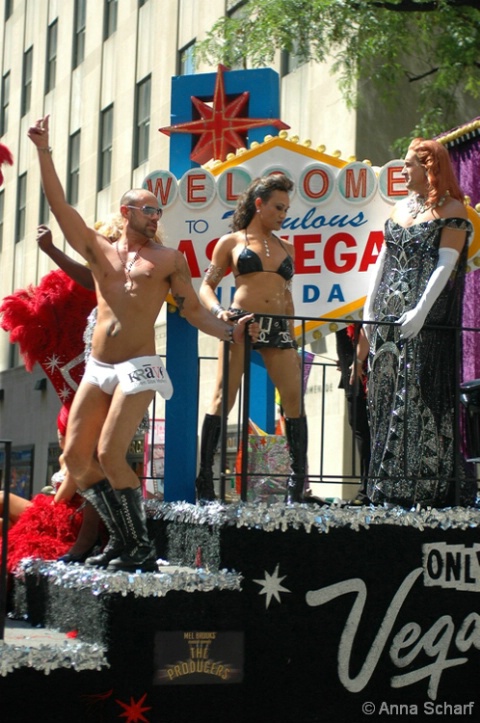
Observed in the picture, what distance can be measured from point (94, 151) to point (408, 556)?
69.3 ft

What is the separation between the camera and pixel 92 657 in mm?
4859

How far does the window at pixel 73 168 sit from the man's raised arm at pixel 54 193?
70.4 feet

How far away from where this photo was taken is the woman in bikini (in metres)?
6.18

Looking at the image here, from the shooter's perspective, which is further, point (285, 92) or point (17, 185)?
point (17, 185)

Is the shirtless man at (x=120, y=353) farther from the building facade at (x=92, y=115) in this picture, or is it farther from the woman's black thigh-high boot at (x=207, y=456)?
the building facade at (x=92, y=115)

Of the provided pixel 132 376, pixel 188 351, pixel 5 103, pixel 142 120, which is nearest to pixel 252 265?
pixel 188 351

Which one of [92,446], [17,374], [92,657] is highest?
[17,374]

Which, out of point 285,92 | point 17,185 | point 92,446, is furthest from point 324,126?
point 17,185

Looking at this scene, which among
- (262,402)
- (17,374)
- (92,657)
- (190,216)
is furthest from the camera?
(17,374)

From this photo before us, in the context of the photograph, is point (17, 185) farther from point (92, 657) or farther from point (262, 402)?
point (92, 657)

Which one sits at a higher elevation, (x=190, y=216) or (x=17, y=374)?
(x=17, y=374)

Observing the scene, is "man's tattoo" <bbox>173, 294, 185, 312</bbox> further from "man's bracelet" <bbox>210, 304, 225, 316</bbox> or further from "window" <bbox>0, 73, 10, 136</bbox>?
"window" <bbox>0, 73, 10, 136</bbox>

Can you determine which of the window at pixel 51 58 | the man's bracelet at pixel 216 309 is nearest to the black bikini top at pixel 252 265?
the man's bracelet at pixel 216 309

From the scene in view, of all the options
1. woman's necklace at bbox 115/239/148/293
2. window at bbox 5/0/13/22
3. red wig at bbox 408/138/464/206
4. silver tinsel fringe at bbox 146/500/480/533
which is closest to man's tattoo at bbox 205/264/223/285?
woman's necklace at bbox 115/239/148/293
